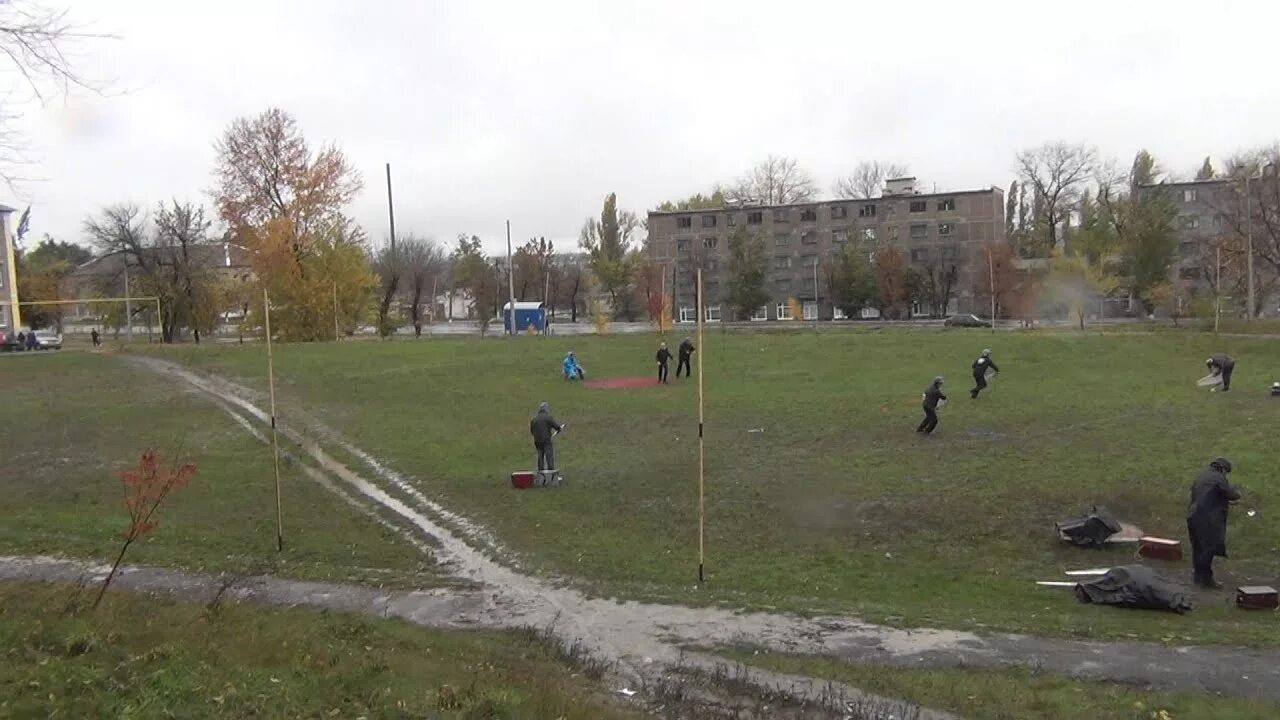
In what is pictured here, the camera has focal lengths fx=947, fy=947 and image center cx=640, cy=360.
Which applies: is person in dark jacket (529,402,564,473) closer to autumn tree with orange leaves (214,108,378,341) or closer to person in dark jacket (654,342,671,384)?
person in dark jacket (654,342,671,384)

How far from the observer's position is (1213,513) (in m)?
13.1

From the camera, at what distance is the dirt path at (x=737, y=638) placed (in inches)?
383

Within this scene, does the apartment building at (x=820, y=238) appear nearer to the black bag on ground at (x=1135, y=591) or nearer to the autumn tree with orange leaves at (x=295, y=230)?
the autumn tree with orange leaves at (x=295, y=230)

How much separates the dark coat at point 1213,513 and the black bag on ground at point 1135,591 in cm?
91

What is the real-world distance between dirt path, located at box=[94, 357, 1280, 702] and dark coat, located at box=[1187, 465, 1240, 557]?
10.4 ft

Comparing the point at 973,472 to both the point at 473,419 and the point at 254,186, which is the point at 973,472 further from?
the point at 254,186

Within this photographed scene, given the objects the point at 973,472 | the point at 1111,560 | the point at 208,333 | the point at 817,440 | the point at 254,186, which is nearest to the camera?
the point at 1111,560

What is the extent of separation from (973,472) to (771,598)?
8342 mm

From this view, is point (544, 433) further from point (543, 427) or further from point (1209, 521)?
point (1209, 521)

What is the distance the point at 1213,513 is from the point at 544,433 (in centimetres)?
1192

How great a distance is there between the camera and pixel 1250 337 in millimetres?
41500

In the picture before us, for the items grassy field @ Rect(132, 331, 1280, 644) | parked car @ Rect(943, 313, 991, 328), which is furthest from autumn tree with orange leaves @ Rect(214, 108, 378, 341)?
parked car @ Rect(943, 313, 991, 328)

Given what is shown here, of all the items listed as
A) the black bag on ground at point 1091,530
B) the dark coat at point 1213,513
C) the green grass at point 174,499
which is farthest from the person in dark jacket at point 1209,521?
the green grass at point 174,499

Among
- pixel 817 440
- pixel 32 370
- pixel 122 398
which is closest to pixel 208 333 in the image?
pixel 32 370
